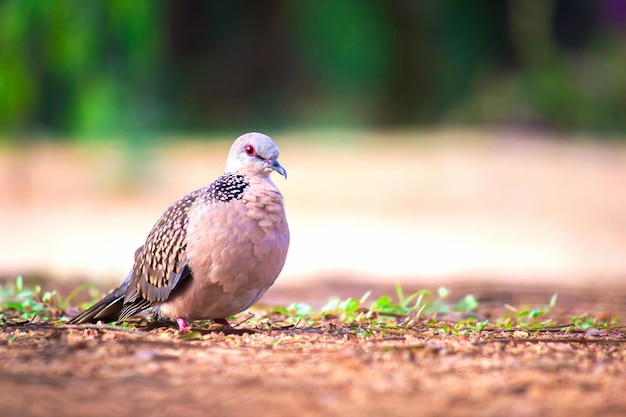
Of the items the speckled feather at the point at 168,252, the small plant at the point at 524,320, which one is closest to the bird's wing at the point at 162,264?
the speckled feather at the point at 168,252

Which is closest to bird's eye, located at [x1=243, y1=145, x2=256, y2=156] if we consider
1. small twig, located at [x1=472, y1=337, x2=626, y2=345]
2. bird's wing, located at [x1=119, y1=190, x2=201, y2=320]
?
bird's wing, located at [x1=119, y1=190, x2=201, y2=320]

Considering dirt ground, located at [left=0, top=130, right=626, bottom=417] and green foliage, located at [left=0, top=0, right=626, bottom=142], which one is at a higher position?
green foliage, located at [left=0, top=0, right=626, bottom=142]

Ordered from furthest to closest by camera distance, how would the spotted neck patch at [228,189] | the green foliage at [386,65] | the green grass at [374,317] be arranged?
1. the green foliage at [386,65]
2. the green grass at [374,317]
3. the spotted neck patch at [228,189]

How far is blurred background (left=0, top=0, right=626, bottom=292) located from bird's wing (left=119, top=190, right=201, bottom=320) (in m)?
3.53

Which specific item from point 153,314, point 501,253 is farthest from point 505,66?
point 153,314

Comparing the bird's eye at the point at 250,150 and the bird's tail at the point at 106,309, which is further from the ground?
the bird's eye at the point at 250,150

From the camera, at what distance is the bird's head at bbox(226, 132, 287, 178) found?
4145 millimetres

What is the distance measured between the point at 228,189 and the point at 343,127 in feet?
57.8

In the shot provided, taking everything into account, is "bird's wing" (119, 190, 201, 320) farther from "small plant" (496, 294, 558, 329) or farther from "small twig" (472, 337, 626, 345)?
"small plant" (496, 294, 558, 329)

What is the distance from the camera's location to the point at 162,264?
13.5ft

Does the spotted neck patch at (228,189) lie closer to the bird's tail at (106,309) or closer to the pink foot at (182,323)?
the pink foot at (182,323)

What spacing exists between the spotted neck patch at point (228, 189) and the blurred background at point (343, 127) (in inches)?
154

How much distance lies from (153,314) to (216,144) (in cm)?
1526

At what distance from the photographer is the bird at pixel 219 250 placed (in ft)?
12.7
